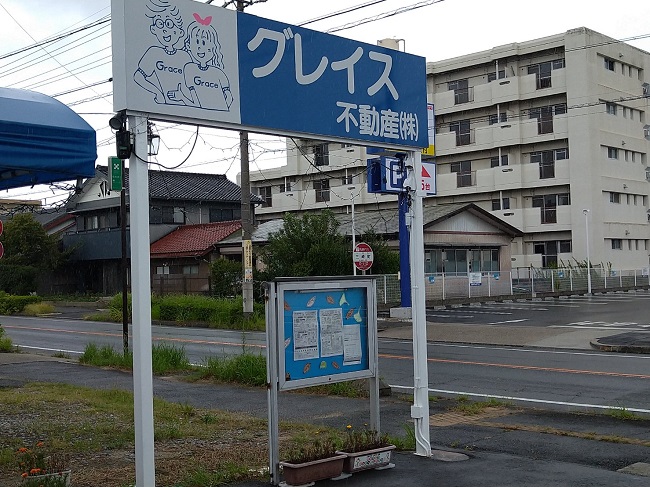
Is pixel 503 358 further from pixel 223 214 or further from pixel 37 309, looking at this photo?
pixel 223 214

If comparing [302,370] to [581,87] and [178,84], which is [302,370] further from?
[581,87]

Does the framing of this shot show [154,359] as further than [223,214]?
No

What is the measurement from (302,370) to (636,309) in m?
27.8

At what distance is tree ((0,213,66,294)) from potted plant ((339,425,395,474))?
4293 cm

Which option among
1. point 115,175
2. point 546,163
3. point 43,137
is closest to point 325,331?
point 43,137

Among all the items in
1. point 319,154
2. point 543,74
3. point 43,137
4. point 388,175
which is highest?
point 543,74

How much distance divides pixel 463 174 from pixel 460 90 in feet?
19.3

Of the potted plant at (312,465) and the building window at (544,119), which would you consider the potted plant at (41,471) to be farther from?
the building window at (544,119)

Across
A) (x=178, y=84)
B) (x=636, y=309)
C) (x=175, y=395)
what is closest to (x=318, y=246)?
(x=636, y=309)

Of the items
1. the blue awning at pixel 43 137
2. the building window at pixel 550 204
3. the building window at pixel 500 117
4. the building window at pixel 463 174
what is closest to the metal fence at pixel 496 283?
the building window at pixel 550 204

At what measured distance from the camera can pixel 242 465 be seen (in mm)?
7109

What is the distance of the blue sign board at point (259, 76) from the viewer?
5.88 meters

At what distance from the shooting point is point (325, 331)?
23.0 ft

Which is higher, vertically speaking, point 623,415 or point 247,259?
point 247,259
